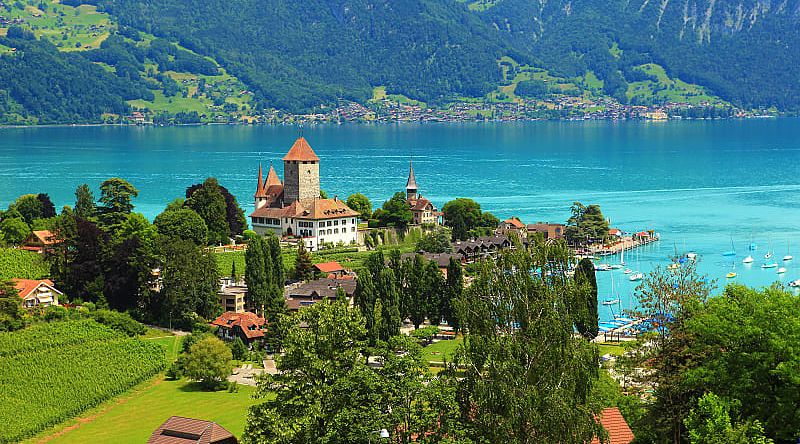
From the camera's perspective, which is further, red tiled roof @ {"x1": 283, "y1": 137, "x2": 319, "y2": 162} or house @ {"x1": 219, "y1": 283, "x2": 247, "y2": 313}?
red tiled roof @ {"x1": 283, "y1": 137, "x2": 319, "y2": 162}

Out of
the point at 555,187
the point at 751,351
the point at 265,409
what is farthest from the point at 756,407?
the point at 555,187

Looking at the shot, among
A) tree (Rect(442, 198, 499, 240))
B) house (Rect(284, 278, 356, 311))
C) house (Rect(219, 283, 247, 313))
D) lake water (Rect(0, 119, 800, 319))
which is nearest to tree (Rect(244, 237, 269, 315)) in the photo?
house (Rect(219, 283, 247, 313))

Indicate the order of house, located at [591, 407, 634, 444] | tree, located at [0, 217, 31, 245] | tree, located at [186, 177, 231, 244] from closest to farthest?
house, located at [591, 407, 634, 444], tree, located at [0, 217, 31, 245], tree, located at [186, 177, 231, 244]

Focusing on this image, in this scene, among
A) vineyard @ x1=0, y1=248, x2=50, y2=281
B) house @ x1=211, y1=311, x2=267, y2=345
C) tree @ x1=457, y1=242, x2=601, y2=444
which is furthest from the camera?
vineyard @ x1=0, y1=248, x2=50, y2=281

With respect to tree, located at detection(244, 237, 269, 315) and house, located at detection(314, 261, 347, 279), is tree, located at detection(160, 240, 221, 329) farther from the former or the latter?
house, located at detection(314, 261, 347, 279)

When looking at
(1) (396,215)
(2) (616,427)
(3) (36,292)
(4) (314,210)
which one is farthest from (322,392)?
(1) (396,215)

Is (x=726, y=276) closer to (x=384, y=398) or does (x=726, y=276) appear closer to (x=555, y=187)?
(x=384, y=398)

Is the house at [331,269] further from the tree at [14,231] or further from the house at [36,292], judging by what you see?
the tree at [14,231]
